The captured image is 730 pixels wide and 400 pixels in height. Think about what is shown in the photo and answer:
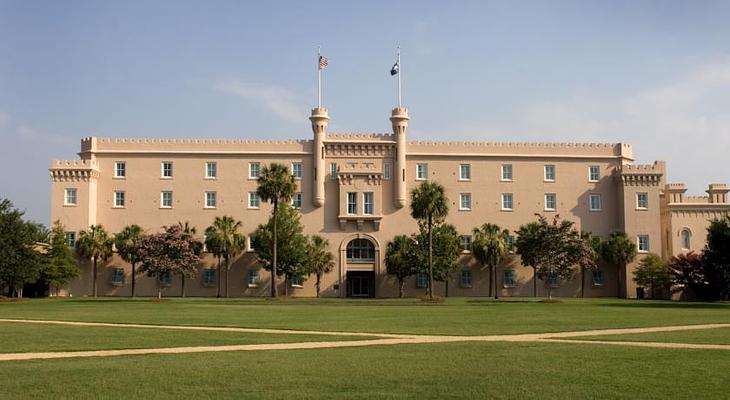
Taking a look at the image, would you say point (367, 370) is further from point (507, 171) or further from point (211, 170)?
point (507, 171)

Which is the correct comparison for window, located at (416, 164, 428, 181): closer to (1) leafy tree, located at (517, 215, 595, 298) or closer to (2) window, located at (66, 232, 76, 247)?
(1) leafy tree, located at (517, 215, 595, 298)

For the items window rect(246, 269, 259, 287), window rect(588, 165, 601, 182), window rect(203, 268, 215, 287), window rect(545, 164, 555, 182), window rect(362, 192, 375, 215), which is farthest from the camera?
window rect(588, 165, 601, 182)

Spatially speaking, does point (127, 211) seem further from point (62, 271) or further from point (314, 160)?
point (314, 160)

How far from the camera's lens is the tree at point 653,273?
68.2 meters

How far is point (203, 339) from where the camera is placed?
2419 centimetres

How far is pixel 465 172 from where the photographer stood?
76062mm

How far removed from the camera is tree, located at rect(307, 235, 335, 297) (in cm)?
6994

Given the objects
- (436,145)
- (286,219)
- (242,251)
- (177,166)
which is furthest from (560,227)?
(177,166)

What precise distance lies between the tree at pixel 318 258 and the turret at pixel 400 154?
7731mm

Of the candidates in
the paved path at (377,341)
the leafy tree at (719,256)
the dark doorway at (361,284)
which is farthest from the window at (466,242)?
the paved path at (377,341)

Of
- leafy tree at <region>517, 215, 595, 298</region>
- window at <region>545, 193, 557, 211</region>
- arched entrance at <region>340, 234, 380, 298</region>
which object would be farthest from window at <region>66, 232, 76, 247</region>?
window at <region>545, 193, 557, 211</region>

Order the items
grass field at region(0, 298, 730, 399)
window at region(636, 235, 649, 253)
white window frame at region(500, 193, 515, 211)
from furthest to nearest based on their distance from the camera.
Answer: white window frame at region(500, 193, 515, 211) → window at region(636, 235, 649, 253) → grass field at region(0, 298, 730, 399)

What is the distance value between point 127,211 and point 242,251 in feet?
36.2

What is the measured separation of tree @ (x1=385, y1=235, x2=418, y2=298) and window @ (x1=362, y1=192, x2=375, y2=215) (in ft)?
11.6
